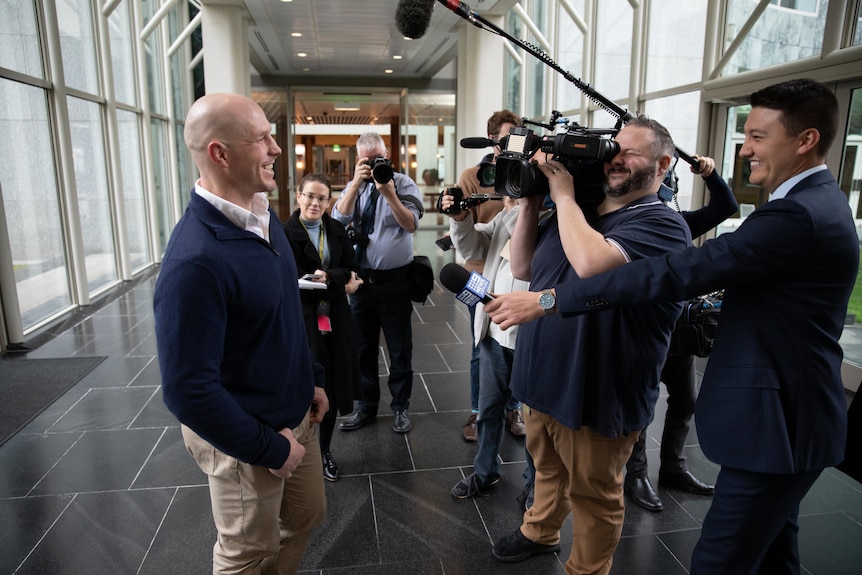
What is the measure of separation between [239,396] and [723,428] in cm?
129

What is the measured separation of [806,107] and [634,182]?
1.49 feet

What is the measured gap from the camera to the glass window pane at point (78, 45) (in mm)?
6531

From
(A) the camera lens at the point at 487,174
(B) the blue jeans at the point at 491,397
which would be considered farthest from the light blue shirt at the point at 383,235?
(A) the camera lens at the point at 487,174

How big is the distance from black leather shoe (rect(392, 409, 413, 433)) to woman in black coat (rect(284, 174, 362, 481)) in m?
0.58

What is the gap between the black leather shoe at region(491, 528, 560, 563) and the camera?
7.56 ft

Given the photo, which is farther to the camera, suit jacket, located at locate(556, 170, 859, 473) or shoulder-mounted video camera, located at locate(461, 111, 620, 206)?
shoulder-mounted video camera, located at locate(461, 111, 620, 206)

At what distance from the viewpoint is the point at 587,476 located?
1.84 meters

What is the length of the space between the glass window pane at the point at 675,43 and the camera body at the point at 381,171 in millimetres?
3835

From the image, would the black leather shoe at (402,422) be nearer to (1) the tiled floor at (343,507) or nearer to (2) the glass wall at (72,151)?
(1) the tiled floor at (343,507)

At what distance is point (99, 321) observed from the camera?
19.6ft

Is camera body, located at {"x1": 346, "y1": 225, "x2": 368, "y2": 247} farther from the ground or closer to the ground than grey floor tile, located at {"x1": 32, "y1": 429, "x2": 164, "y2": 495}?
farther from the ground

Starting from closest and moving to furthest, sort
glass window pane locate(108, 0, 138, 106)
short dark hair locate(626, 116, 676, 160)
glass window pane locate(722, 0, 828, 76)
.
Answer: short dark hair locate(626, 116, 676, 160)
glass window pane locate(722, 0, 828, 76)
glass window pane locate(108, 0, 138, 106)

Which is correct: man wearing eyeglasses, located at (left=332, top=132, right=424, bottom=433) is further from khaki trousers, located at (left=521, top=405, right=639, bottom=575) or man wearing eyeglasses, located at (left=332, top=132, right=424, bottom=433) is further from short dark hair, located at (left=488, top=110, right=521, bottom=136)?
khaki trousers, located at (left=521, top=405, right=639, bottom=575)

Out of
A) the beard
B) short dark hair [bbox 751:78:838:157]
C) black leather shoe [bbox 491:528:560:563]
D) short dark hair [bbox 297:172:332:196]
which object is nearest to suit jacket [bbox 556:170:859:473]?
short dark hair [bbox 751:78:838:157]
